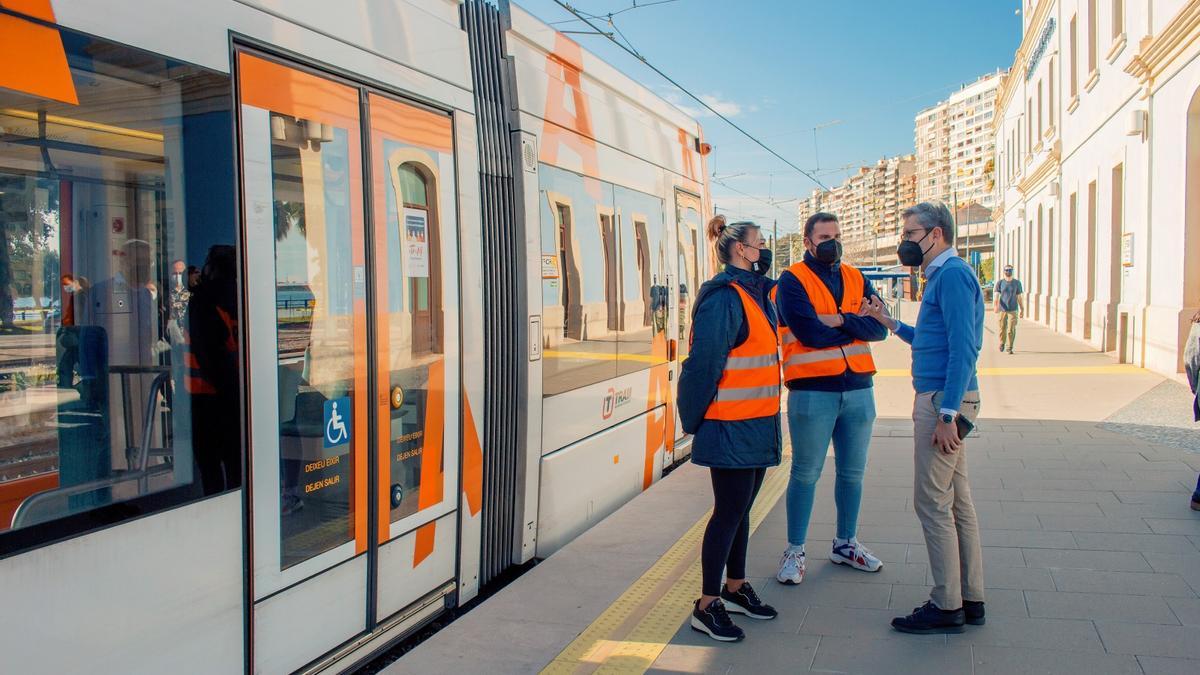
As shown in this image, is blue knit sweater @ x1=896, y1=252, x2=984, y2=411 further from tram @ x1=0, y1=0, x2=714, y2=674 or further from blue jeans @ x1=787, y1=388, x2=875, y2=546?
tram @ x1=0, y1=0, x2=714, y2=674

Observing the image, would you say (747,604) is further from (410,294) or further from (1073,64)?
(1073,64)

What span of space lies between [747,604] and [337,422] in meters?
2.12

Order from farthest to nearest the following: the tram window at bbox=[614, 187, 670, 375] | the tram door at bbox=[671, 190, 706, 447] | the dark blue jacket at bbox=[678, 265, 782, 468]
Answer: the tram door at bbox=[671, 190, 706, 447]
the tram window at bbox=[614, 187, 670, 375]
the dark blue jacket at bbox=[678, 265, 782, 468]

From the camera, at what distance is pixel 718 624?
4133mm

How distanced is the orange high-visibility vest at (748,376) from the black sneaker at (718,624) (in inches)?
33.9

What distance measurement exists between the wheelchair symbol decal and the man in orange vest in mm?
2297

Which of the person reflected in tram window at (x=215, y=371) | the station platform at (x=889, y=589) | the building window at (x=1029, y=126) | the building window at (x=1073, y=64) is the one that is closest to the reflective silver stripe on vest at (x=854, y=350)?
the station platform at (x=889, y=589)

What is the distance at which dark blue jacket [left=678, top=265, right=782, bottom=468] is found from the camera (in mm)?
4008

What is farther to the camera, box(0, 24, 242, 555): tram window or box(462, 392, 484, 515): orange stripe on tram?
box(462, 392, 484, 515): orange stripe on tram

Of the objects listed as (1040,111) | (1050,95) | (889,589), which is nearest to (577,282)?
(889,589)

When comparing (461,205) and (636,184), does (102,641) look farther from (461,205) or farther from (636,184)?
(636,184)

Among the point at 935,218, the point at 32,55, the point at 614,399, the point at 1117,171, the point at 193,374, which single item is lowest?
the point at 614,399

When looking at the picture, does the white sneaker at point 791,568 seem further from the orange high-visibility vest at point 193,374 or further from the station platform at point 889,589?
the orange high-visibility vest at point 193,374

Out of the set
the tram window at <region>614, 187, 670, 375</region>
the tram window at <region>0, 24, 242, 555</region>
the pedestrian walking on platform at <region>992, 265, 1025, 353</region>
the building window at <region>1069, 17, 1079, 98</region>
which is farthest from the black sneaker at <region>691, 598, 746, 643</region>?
the building window at <region>1069, 17, 1079, 98</region>
